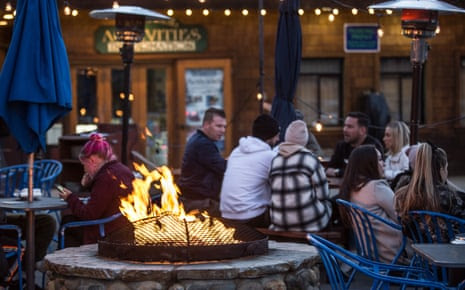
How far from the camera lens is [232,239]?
20.7 ft

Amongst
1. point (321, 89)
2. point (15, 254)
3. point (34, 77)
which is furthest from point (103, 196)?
point (321, 89)

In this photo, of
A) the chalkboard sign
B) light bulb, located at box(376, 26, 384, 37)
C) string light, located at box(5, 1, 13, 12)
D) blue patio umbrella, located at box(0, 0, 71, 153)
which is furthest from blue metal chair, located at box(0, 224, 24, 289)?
the chalkboard sign

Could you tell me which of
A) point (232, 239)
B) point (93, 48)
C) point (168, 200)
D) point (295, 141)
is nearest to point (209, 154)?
point (295, 141)

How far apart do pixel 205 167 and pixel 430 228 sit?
3.54 meters

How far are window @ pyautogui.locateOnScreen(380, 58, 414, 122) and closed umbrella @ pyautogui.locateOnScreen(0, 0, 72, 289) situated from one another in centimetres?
1342

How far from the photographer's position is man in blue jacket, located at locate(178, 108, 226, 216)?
391 inches

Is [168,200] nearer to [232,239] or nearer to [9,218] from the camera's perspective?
[232,239]

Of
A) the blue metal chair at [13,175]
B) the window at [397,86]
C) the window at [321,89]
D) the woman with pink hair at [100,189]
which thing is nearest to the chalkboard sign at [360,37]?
the window at [321,89]

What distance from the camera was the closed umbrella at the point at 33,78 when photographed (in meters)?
7.13

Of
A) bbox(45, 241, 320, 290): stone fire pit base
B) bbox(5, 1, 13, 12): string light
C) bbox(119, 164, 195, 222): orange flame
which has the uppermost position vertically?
bbox(5, 1, 13, 12): string light

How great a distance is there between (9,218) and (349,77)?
12011mm

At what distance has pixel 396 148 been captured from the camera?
36.8 feet

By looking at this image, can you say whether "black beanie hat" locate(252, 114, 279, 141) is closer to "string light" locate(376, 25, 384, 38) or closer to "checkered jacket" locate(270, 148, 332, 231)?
"checkered jacket" locate(270, 148, 332, 231)

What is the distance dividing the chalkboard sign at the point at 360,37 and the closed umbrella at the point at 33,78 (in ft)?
40.1
